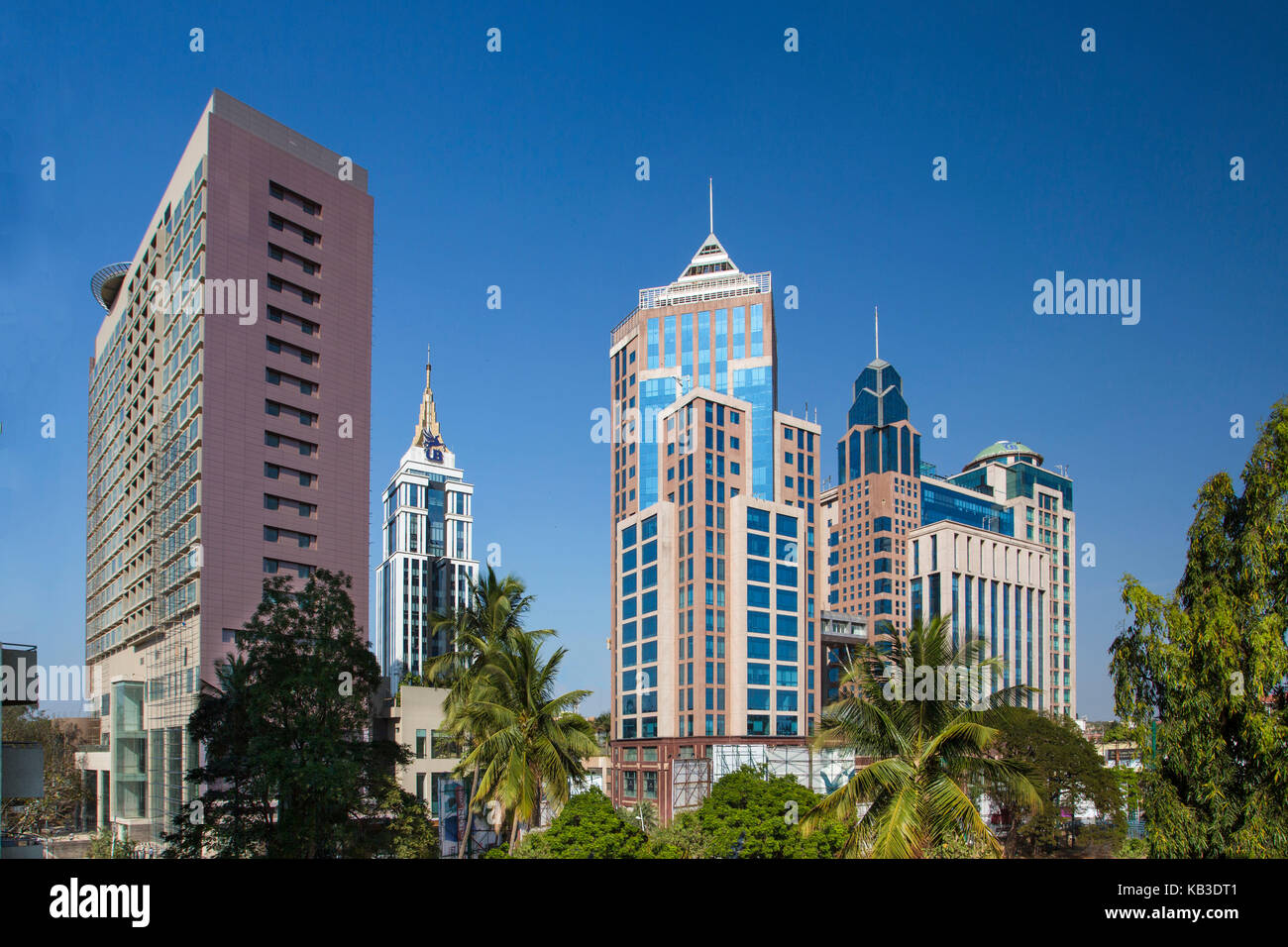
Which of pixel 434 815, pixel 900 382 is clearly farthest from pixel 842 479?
pixel 434 815

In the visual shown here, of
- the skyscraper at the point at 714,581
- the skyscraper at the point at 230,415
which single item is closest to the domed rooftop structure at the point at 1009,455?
the skyscraper at the point at 714,581

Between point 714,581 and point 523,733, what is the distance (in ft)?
188

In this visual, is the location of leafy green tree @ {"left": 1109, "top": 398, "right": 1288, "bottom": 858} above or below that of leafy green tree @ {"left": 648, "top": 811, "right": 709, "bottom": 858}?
above

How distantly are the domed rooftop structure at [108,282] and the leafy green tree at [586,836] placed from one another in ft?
234

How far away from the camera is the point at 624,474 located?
4198 inches

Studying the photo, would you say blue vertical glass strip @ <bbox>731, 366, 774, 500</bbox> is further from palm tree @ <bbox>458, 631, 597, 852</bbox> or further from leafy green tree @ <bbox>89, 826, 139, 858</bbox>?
palm tree @ <bbox>458, 631, 597, 852</bbox>

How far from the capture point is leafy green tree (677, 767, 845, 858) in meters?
28.2

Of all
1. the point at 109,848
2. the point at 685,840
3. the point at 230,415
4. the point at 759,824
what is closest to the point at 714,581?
the point at 230,415

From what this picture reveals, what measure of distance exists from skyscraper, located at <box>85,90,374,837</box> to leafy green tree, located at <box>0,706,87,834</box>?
2.23 meters

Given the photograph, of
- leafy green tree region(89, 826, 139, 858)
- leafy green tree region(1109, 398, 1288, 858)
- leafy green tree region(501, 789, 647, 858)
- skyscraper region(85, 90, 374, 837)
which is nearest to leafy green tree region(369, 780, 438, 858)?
leafy green tree region(501, 789, 647, 858)

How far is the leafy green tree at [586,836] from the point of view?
25.8 m

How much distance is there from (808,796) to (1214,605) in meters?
14.3

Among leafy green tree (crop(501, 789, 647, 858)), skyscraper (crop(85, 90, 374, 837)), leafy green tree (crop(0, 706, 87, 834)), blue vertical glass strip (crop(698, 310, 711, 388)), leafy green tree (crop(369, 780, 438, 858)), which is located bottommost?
leafy green tree (crop(0, 706, 87, 834))

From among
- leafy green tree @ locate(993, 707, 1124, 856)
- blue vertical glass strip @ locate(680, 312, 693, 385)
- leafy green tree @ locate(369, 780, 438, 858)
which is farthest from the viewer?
blue vertical glass strip @ locate(680, 312, 693, 385)
